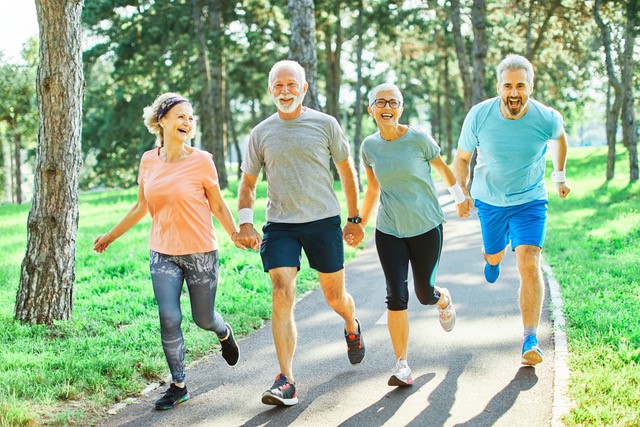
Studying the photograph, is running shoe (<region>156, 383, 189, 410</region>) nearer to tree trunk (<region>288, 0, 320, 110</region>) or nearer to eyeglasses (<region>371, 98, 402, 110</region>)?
eyeglasses (<region>371, 98, 402, 110</region>)

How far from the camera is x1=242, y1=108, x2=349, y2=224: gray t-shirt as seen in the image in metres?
5.42

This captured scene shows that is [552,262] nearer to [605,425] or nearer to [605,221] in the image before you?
[605,221]

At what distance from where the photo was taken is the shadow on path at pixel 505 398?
463 cm

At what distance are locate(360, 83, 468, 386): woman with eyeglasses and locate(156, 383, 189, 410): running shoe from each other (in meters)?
1.57

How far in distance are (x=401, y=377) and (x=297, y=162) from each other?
1726mm

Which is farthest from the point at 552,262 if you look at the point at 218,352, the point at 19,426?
the point at 19,426

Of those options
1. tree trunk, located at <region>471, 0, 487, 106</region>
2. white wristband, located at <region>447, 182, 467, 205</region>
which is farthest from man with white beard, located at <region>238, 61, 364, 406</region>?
tree trunk, located at <region>471, 0, 487, 106</region>

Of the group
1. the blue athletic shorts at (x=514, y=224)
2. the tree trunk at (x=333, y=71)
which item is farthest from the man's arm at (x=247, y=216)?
the tree trunk at (x=333, y=71)

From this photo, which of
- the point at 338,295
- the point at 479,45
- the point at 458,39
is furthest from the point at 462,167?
the point at 458,39

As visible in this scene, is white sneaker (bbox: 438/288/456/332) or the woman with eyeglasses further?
white sneaker (bbox: 438/288/456/332)

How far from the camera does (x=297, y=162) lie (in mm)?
5426

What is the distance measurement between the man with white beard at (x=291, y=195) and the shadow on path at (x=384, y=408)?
0.70 m

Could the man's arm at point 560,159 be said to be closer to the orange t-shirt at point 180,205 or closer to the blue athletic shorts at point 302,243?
the blue athletic shorts at point 302,243

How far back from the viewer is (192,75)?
30.6 meters
